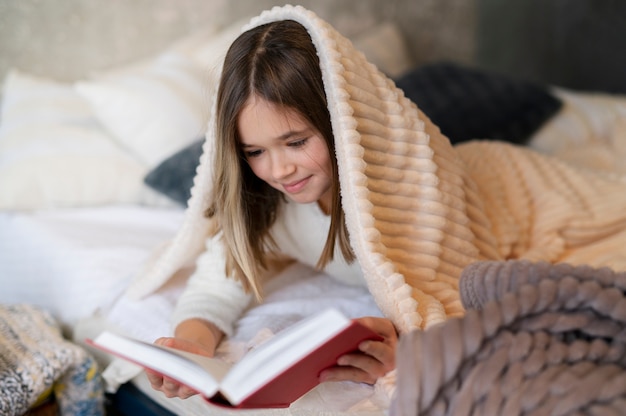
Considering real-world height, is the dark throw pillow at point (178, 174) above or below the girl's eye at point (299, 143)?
below

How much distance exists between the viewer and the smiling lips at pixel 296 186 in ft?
3.66

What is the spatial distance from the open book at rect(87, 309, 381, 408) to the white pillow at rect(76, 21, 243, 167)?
100cm

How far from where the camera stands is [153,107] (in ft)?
5.99

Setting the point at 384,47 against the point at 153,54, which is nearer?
the point at 153,54

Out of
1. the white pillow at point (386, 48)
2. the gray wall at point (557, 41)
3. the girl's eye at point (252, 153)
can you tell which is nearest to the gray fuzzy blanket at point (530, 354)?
the girl's eye at point (252, 153)

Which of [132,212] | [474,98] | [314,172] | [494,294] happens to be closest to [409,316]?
[494,294]

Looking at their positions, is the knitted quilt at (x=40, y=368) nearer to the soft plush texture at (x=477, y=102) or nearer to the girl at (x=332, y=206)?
the girl at (x=332, y=206)

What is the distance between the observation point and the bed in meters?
1.29

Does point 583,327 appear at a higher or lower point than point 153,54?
lower

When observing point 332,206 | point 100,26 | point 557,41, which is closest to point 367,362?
point 332,206

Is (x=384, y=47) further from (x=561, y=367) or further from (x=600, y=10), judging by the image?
(x=561, y=367)

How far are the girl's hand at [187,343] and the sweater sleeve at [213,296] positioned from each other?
0.06 ft

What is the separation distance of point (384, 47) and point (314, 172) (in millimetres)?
1383

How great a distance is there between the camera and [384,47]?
2371 millimetres
